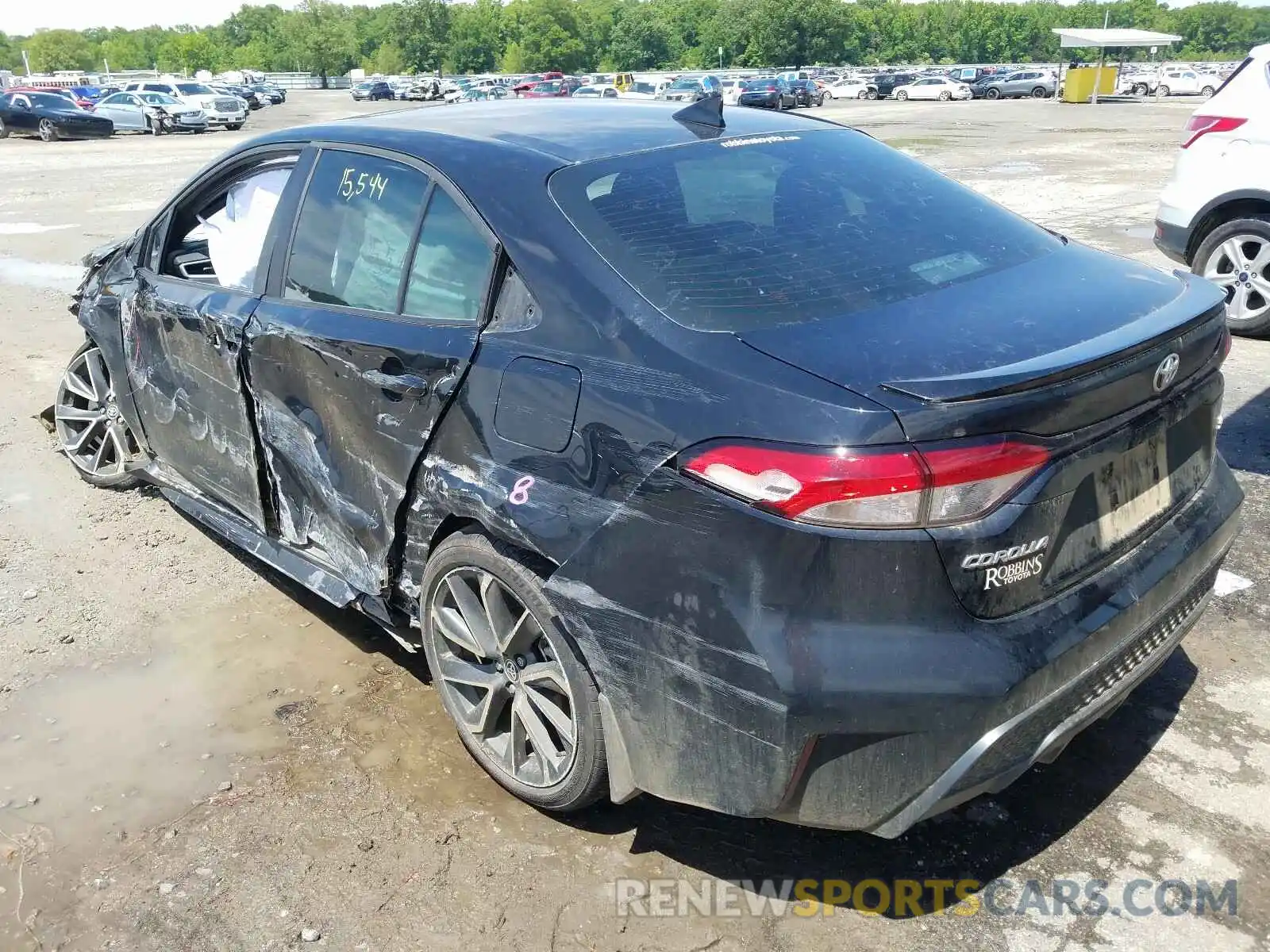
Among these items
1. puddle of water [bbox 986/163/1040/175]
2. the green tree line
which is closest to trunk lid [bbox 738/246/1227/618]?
puddle of water [bbox 986/163/1040/175]

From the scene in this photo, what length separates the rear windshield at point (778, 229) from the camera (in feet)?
8.23

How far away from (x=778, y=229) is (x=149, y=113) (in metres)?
38.3

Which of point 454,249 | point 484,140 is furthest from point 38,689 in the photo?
point 484,140

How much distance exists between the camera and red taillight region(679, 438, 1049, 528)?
80.7 inches

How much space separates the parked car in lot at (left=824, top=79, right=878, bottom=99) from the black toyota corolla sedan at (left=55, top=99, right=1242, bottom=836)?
5743 cm

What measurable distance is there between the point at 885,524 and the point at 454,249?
1.49 m

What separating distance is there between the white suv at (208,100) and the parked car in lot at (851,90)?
103 ft

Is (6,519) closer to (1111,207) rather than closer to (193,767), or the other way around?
(193,767)

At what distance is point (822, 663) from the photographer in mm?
2094

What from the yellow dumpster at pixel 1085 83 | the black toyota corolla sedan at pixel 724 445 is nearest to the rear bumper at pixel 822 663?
the black toyota corolla sedan at pixel 724 445

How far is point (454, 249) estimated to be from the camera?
9.54 ft

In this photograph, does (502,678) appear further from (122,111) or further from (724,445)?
(122,111)

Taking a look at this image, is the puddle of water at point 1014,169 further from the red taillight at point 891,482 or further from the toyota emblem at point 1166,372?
the red taillight at point 891,482

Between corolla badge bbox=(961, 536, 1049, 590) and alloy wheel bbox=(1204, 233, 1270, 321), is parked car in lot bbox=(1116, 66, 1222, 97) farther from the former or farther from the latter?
corolla badge bbox=(961, 536, 1049, 590)
